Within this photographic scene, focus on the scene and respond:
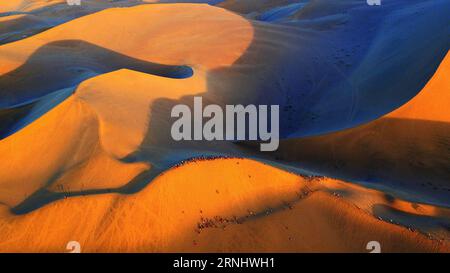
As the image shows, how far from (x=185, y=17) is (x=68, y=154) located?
10.0 meters

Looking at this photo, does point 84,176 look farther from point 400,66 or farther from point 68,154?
point 400,66

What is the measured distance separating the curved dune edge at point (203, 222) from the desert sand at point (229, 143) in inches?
0.7

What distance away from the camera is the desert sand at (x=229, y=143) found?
5262mm

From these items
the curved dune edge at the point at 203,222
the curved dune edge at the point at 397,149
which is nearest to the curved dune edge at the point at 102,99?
the curved dune edge at the point at 203,222

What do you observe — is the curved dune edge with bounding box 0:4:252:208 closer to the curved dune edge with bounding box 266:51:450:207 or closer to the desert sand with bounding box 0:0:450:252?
the desert sand with bounding box 0:0:450:252

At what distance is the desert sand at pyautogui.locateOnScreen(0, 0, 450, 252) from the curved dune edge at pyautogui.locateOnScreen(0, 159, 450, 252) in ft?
0.06

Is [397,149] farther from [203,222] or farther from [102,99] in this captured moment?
[102,99]

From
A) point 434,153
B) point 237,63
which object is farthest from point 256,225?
point 237,63

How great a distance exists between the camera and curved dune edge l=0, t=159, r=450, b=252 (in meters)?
5.08

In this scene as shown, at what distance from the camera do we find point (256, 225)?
5.37 meters

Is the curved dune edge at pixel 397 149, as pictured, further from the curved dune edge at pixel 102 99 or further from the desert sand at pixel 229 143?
the curved dune edge at pixel 102 99

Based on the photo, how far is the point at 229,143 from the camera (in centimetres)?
795

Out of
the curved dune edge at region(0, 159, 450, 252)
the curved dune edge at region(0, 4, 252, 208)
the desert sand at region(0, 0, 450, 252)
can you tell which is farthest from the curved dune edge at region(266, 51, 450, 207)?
the curved dune edge at region(0, 4, 252, 208)

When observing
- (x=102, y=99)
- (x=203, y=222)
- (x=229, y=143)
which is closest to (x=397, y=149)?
(x=229, y=143)
